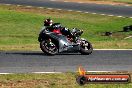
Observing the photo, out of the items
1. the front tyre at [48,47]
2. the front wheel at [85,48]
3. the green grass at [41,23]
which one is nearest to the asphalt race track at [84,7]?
the green grass at [41,23]

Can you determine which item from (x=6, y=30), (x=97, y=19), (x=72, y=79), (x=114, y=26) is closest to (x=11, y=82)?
(x=72, y=79)

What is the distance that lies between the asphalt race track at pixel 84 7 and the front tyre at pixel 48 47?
874 inches

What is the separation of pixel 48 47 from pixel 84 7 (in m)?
25.8

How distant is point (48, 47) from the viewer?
18.9 m

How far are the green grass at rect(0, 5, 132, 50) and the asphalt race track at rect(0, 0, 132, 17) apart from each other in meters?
2.10

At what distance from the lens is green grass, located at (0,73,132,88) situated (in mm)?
13570

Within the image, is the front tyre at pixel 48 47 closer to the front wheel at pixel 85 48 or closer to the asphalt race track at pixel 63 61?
the asphalt race track at pixel 63 61

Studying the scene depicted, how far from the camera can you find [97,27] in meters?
35.2

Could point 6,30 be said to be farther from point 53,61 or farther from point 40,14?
point 53,61

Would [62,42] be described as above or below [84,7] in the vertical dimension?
above

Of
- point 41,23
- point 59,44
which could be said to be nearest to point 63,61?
point 59,44

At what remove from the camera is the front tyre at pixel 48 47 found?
18.8 metres

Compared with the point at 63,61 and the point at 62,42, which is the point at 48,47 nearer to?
the point at 62,42

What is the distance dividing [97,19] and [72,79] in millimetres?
24526
